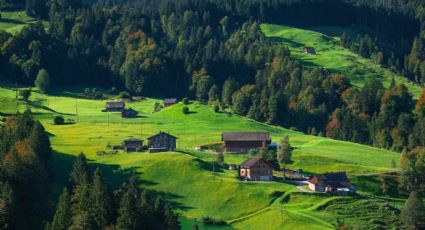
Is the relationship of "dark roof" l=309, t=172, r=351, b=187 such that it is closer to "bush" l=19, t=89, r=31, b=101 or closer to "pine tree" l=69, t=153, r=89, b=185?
"pine tree" l=69, t=153, r=89, b=185

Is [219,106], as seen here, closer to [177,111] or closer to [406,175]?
[177,111]

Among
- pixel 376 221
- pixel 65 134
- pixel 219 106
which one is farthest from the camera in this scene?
pixel 219 106

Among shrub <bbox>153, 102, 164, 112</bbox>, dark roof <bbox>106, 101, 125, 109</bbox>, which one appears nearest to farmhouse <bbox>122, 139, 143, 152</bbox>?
dark roof <bbox>106, 101, 125, 109</bbox>

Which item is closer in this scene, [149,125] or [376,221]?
[376,221]

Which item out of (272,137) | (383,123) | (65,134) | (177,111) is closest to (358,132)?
(383,123)

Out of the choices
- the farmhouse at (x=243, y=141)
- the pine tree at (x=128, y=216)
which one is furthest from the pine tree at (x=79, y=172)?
the farmhouse at (x=243, y=141)

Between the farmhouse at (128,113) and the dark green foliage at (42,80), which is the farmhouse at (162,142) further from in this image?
the dark green foliage at (42,80)

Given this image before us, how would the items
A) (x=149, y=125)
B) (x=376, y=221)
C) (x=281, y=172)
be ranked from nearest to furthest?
(x=376, y=221) → (x=281, y=172) → (x=149, y=125)

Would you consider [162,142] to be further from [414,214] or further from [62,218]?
[62,218]
